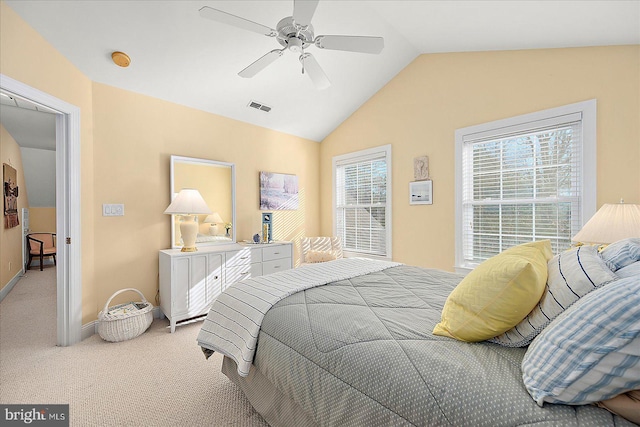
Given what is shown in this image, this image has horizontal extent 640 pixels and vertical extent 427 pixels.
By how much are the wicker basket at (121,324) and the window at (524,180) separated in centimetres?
328

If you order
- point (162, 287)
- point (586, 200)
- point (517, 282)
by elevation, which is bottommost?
point (162, 287)

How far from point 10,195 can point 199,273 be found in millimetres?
3827

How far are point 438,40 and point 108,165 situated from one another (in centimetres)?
360

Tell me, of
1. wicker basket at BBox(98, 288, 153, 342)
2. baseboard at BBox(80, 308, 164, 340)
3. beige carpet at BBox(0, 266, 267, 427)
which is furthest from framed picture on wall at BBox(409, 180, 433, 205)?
baseboard at BBox(80, 308, 164, 340)

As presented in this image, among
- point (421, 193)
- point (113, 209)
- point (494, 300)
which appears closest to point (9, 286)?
point (113, 209)

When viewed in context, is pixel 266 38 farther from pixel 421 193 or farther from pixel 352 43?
pixel 421 193

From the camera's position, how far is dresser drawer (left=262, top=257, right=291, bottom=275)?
11.8ft

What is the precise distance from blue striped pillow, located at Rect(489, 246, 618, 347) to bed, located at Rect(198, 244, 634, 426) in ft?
0.16

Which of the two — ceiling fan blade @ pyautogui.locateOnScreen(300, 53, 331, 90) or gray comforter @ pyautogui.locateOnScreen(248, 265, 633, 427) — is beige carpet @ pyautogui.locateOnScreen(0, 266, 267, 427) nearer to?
gray comforter @ pyautogui.locateOnScreen(248, 265, 633, 427)

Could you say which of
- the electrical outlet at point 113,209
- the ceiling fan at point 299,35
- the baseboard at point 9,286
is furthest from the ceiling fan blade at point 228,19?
the baseboard at point 9,286

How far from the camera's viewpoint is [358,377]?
102cm

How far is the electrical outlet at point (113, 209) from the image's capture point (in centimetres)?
282

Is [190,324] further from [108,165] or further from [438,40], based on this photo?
[438,40]

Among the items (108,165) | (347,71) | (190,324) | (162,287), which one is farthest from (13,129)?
(347,71)
